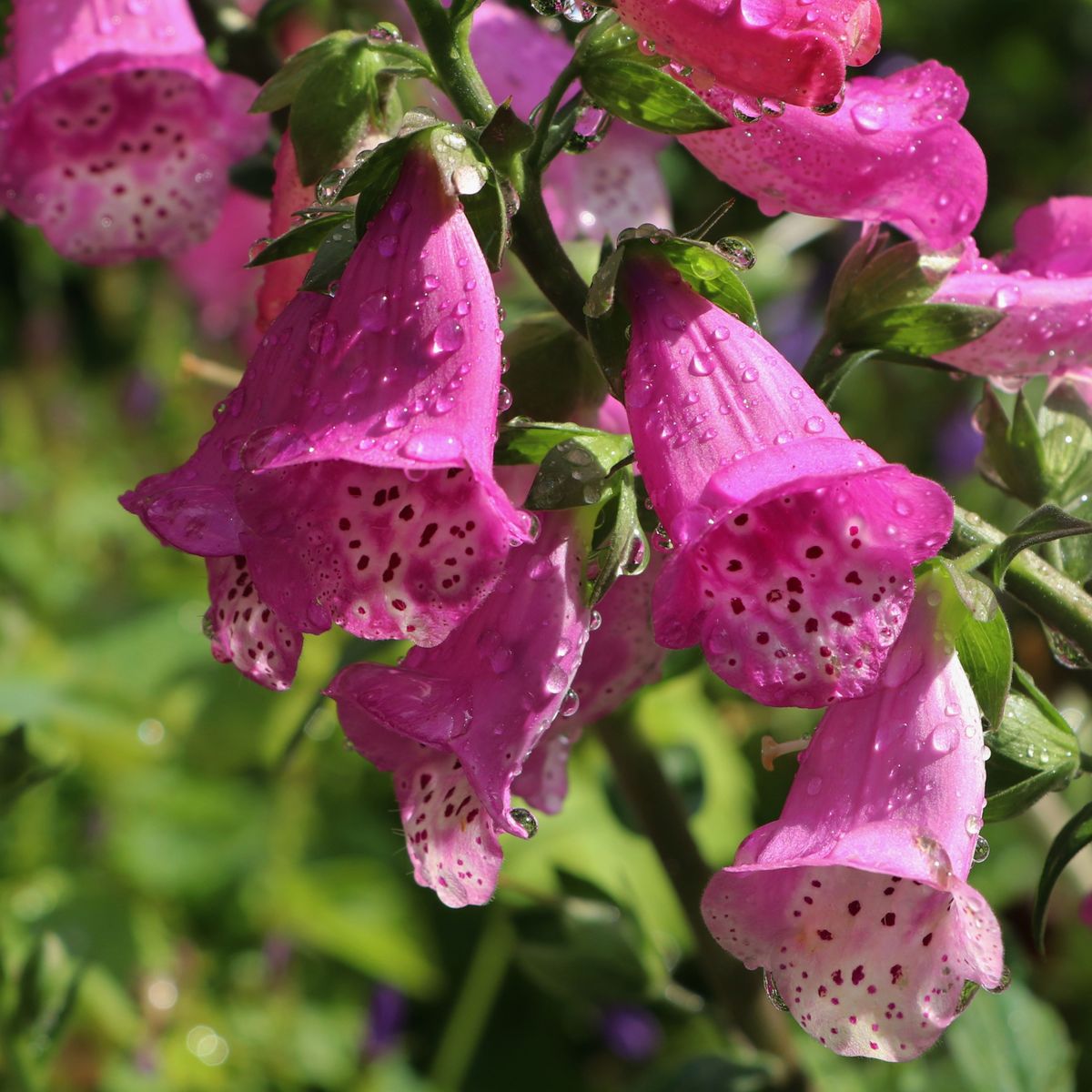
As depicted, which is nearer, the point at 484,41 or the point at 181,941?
the point at 484,41

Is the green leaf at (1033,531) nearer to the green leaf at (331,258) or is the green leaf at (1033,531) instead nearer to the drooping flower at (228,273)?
the green leaf at (331,258)

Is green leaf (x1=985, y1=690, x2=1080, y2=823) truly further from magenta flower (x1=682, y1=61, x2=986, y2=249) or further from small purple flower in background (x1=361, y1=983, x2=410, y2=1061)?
small purple flower in background (x1=361, y1=983, x2=410, y2=1061)

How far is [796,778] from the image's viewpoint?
2.06 ft

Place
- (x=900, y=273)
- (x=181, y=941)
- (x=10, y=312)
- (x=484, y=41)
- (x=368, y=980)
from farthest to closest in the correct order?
(x=10, y=312) < (x=368, y=980) < (x=181, y=941) < (x=484, y=41) < (x=900, y=273)

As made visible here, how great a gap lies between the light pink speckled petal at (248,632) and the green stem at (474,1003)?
3.26ft

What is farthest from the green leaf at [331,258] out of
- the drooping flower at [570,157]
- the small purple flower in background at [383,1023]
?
the small purple flower in background at [383,1023]

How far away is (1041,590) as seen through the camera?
0.63 meters

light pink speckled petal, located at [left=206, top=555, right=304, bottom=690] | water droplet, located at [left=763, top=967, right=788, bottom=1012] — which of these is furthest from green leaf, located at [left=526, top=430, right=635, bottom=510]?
water droplet, located at [left=763, top=967, right=788, bottom=1012]

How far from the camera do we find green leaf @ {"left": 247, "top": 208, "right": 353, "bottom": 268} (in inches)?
22.2

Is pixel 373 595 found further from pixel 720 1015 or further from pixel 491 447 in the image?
pixel 720 1015

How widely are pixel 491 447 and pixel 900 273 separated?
0.80 ft

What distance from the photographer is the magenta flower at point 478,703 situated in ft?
1.95

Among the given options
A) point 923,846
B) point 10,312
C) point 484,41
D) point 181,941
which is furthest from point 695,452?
point 10,312

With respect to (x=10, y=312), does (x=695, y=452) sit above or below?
above
